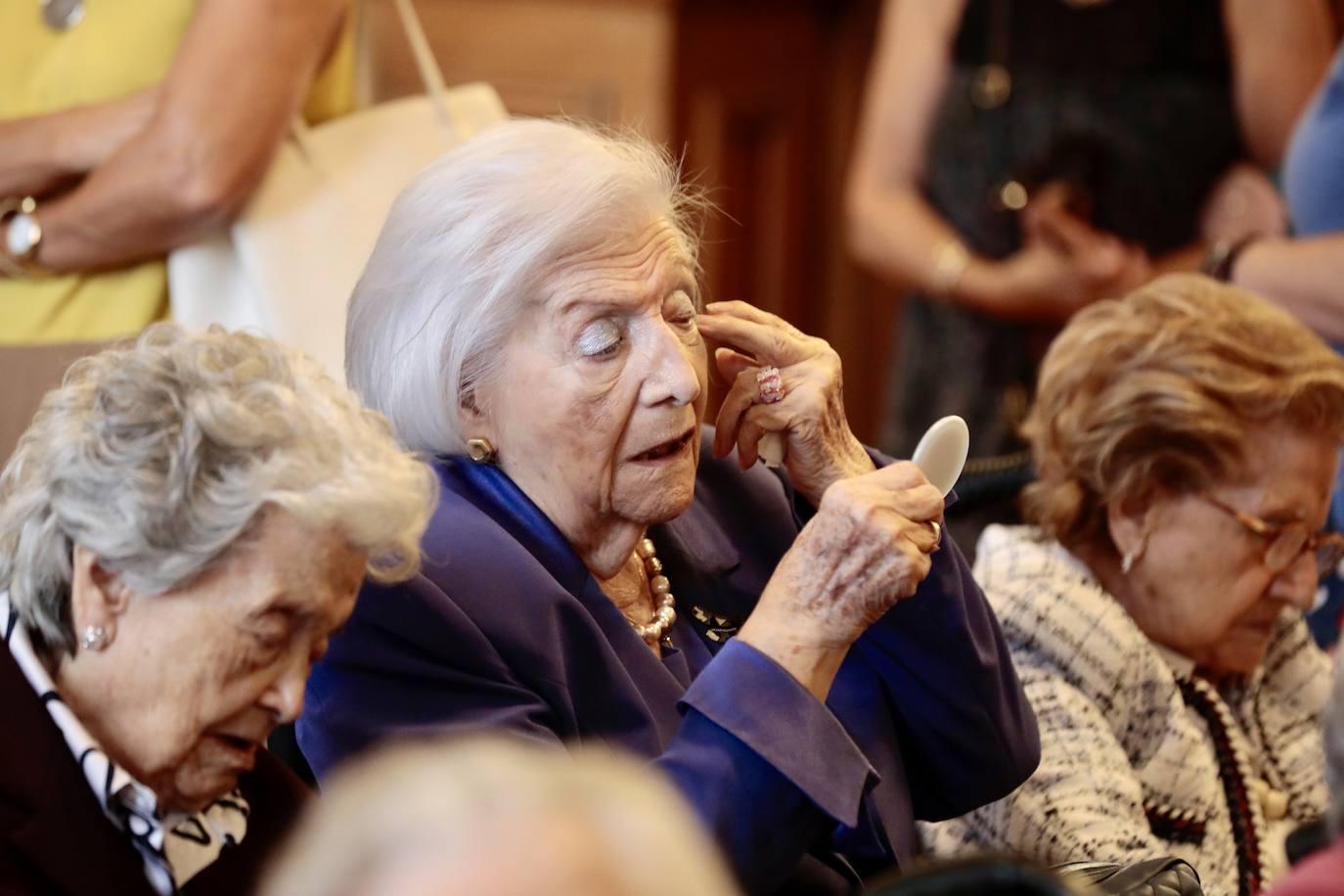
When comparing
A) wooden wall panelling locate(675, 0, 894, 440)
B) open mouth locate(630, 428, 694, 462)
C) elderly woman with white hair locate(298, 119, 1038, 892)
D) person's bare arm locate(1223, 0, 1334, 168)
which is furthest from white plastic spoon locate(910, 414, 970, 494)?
wooden wall panelling locate(675, 0, 894, 440)

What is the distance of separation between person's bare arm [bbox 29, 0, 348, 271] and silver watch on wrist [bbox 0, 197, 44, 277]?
0.05 feet

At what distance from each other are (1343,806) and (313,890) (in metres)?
0.81

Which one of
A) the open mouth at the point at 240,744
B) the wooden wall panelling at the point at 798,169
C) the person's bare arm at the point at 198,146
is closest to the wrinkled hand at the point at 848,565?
the open mouth at the point at 240,744

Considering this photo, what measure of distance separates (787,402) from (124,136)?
40.4 inches

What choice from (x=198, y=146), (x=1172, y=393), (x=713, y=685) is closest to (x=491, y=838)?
(x=713, y=685)

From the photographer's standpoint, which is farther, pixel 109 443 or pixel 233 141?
pixel 233 141

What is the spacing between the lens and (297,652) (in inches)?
57.9

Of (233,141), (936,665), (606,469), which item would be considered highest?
(233,141)

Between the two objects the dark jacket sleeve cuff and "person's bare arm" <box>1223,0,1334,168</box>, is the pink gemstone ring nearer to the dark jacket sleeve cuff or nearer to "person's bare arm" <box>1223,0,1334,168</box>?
the dark jacket sleeve cuff

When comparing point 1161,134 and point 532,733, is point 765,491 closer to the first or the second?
point 532,733

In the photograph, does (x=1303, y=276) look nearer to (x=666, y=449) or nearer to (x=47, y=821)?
(x=666, y=449)

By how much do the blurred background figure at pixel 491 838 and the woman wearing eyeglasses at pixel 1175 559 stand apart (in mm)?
1286

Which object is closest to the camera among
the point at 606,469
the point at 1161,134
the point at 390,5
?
the point at 606,469

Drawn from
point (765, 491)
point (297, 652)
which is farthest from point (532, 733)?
point (765, 491)
